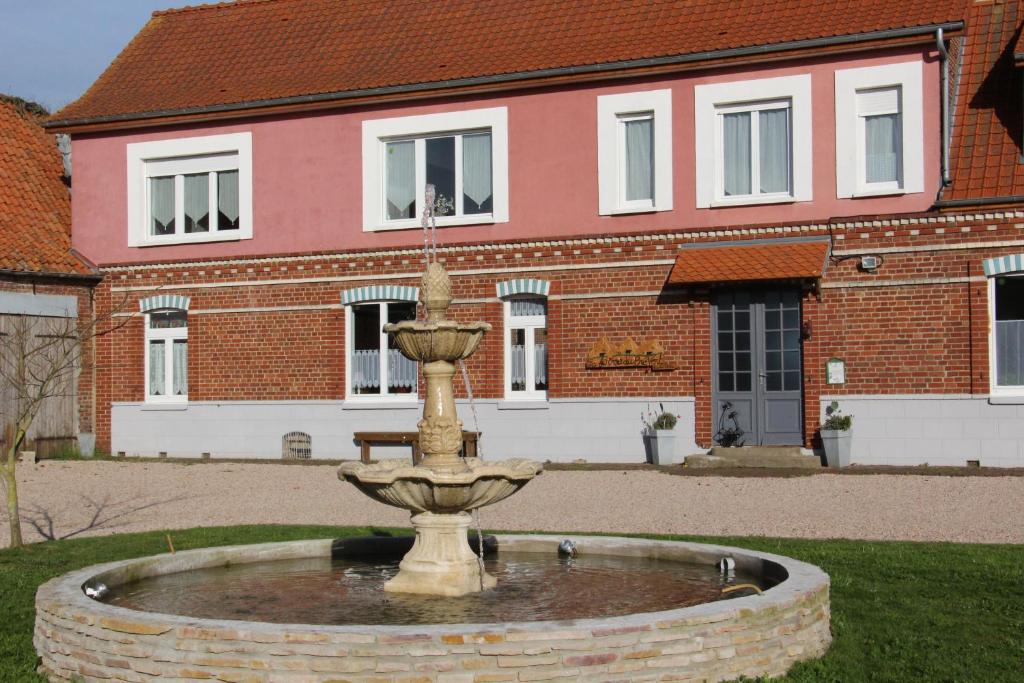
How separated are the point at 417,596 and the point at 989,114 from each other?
1461 cm

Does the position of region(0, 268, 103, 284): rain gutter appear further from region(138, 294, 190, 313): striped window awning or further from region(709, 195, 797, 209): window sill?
region(709, 195, 797, 209): window sill

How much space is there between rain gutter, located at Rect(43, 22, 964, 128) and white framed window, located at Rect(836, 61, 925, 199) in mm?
527

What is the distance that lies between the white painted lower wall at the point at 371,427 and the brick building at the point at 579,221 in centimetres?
4

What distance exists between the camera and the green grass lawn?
7.56 meters

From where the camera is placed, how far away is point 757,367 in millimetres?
20188

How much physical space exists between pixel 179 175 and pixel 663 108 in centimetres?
923

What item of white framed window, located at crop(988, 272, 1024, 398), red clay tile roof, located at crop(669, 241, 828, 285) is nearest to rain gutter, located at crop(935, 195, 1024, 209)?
white framed window, located at crop(988, 272, 1024, 398)

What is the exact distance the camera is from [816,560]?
1102 cm

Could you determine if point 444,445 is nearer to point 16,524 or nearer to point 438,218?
point 16,524

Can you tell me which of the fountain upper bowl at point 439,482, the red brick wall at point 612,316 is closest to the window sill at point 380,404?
the red brick wall at point 612,316

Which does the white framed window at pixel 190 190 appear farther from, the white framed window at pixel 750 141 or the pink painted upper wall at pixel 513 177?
the white framed window at pixel 750 141

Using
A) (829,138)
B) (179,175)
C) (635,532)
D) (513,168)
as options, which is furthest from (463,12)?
(635,532)

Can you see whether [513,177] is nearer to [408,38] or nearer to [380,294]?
[380,294]

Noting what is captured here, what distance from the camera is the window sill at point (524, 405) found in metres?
21.3
